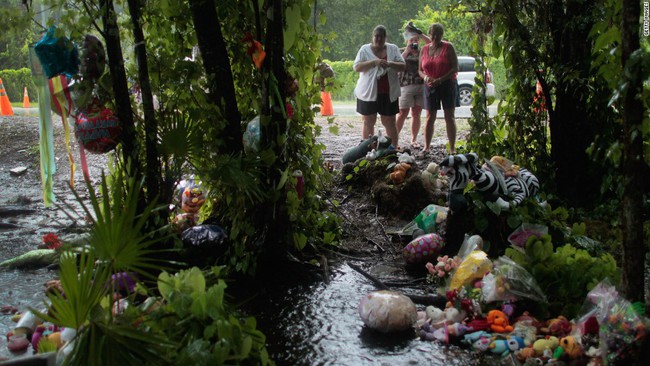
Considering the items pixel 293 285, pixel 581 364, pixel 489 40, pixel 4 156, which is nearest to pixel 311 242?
pixel 293 285

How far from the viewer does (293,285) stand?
4.69 metres

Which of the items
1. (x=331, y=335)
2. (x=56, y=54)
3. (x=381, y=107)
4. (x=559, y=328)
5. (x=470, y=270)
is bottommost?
(x=331, y=335)

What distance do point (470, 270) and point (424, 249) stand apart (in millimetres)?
786

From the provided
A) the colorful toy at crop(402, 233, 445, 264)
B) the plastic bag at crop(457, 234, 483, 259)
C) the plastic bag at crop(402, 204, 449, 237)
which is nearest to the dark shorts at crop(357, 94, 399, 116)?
the plastic bag at crop(402, 204, 449, 237)

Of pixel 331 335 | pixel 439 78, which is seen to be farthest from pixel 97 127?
pixel 439 78

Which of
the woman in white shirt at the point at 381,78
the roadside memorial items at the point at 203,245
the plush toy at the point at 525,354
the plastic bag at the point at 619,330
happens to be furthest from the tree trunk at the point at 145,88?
the woman in white shirt at the point at 381,78

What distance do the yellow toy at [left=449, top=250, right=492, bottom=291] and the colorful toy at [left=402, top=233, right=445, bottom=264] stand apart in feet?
2.12

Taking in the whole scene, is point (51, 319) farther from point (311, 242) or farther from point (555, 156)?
point (555, 156)

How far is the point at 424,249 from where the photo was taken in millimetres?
4922

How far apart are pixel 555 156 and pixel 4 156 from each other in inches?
329

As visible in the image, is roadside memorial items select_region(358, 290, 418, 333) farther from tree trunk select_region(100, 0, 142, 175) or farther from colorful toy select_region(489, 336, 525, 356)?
tree trunk select_region(100, 0, 142, 175)

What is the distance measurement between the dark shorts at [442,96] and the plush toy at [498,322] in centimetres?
496

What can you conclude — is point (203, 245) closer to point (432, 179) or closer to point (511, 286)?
point (511, 286)

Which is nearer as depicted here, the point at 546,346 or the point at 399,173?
the point at 546,346
